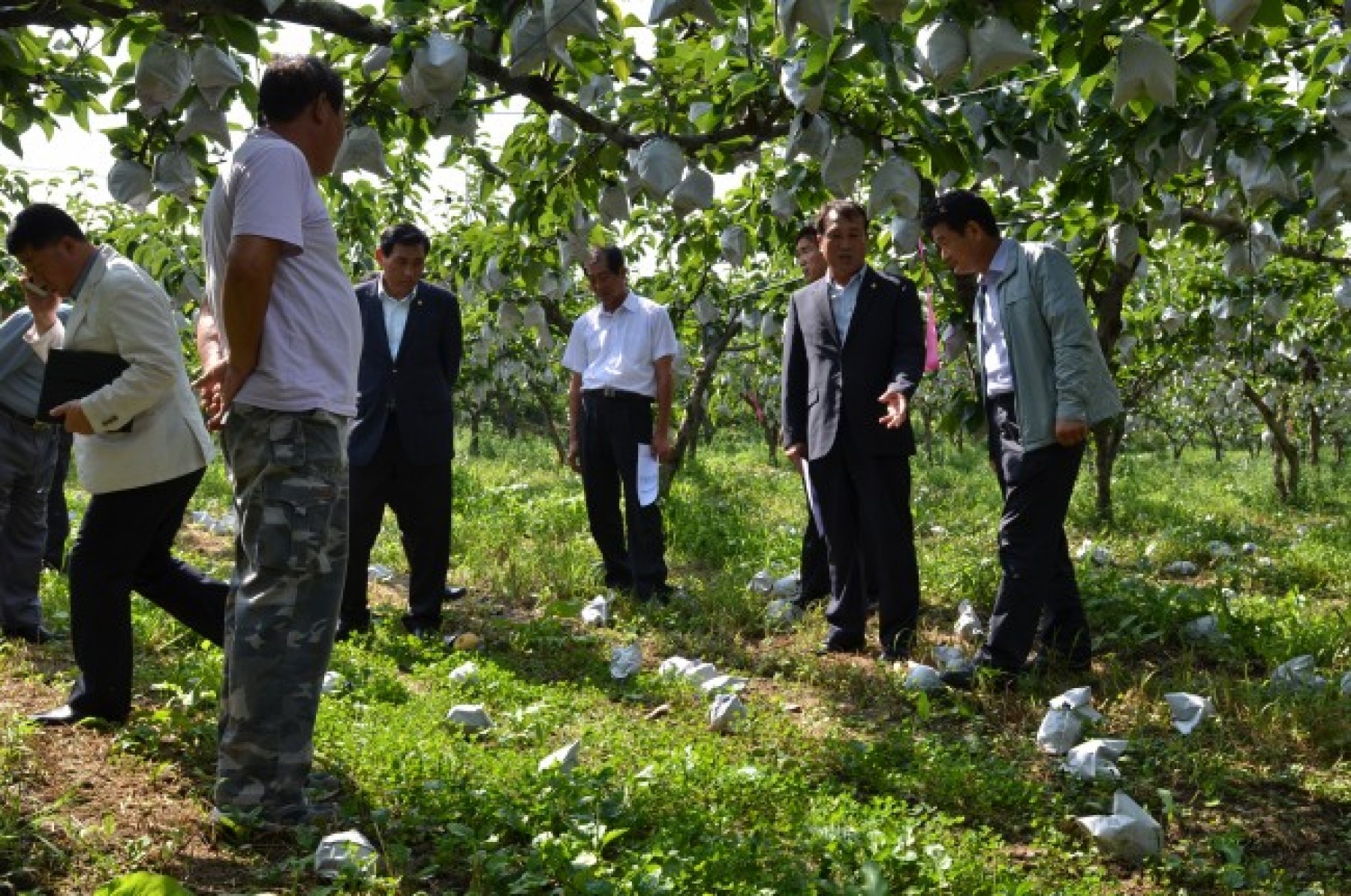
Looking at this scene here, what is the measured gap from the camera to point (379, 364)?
4.45 meters

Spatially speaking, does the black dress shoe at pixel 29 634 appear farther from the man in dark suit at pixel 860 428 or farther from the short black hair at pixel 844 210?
the short black hair at pixel 844 210

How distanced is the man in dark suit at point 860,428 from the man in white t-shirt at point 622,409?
3.28ft

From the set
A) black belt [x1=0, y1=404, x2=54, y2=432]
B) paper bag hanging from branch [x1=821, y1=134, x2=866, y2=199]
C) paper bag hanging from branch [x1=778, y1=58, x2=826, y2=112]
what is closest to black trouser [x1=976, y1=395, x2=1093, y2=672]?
paper bag hanging from branch [x1=821, y1=134, x2=866, y2=199]

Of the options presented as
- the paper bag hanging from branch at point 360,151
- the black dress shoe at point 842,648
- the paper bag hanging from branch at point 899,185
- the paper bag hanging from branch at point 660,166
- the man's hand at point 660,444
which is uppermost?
the paper bag hanging from branch at point 360,151

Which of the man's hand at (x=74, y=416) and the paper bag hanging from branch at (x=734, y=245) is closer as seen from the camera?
the man's hand at (x=74, y=416)

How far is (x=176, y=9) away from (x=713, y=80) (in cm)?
132

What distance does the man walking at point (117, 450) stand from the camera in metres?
2.91

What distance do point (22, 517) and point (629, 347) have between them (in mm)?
2589

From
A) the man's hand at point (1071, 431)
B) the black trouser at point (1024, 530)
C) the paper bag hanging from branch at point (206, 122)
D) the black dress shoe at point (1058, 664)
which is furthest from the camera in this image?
the black dress shoe at point (1058, 664)

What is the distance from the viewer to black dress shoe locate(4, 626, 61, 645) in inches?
164

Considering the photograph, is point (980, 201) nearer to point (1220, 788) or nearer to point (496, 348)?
point (1220, 788)

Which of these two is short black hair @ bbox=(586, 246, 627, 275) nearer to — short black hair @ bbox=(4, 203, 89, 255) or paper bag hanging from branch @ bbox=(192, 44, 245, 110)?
Answer: short black hair @ bbox=(4, 203, 89, 255)

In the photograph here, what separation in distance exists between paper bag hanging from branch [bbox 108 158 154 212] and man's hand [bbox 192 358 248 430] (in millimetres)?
705

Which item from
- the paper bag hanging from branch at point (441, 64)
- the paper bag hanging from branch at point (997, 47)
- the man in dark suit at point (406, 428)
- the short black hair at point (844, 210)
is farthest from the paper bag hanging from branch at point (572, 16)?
the man in dark suit at point (406, 428)
